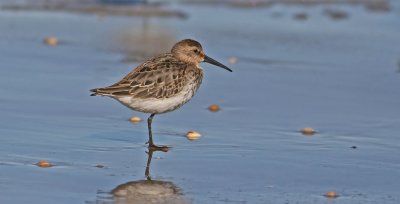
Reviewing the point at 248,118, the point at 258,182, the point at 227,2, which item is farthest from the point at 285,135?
the point at 227,2

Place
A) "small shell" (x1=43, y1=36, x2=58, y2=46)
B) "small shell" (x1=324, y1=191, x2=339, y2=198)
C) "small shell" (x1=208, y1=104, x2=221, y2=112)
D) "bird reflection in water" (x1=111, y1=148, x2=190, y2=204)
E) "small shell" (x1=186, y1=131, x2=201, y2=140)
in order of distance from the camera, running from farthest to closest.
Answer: "small shell" (x1=43, y1=36, x2=58, y2=46) < "small shell" (x1=208, y1=104, x2=221, y2=112) < "small shell" (x1=186, y1=131, x2=201, y2=140) < "small shell" (x1=324, y1=191, x2=339, y2=198) < "bird reflection in water" (x1=111, y1=148, x2=190, y2=204)

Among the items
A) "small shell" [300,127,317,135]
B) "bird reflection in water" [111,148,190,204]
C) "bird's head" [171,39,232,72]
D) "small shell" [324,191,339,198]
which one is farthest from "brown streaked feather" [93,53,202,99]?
"small shell" [324,191,339,198]

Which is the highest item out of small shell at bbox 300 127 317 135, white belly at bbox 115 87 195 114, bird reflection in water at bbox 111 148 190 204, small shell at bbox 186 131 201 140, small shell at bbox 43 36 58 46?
small shell at bbox 43 36 58 46

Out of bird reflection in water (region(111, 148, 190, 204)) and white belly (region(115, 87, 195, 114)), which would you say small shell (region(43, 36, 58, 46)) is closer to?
white belly (region(115, 87, 195, 114))

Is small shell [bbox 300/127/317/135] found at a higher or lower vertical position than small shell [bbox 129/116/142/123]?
higher

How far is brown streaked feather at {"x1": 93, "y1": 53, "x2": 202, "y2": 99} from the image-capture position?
250 inches

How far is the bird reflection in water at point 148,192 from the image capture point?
4.95 m

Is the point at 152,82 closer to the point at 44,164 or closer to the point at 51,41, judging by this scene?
the point at 44,164

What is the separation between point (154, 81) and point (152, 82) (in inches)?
0.9

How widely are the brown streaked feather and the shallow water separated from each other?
14.3 inches

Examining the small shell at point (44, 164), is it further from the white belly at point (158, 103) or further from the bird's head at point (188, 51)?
the bird's head at point (188, 51)

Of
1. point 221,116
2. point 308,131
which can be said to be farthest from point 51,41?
point 308,131

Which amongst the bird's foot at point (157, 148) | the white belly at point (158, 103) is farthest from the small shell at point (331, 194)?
the white belly at point (158, 103)

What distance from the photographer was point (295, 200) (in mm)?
5031
